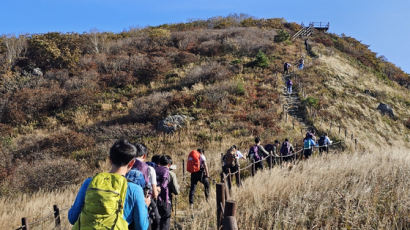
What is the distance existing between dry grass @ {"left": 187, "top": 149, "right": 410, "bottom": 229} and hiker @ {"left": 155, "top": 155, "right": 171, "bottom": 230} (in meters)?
0.58

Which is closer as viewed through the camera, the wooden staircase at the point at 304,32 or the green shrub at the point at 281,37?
the green shrub at the point at 281,37

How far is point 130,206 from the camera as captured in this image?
2.34 m

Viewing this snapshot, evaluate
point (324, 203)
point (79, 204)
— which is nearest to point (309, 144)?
point (324, 203)

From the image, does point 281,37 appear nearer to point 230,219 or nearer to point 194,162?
point 194,162

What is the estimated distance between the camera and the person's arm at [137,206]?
2328 mm

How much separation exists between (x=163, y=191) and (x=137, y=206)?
2.04 m

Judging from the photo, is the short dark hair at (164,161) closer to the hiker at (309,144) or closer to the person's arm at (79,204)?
the person's arm at (79,204)

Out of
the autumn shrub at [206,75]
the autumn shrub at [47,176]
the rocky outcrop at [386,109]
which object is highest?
the autumn shrub at [206,75]

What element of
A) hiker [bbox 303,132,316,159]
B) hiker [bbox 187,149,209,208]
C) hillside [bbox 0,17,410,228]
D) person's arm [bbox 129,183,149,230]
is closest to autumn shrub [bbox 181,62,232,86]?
hillside [bbox 0,17,410,228]

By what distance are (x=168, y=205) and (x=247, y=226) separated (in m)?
1.41

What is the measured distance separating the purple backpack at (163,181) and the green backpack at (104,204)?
2.06 meters

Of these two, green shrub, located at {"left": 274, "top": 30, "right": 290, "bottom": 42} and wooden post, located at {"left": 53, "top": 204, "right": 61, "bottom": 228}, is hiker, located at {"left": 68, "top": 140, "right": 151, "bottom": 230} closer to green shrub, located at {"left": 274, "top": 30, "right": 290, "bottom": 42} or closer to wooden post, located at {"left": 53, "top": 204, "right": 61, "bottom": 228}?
wooden post, located at {"left": 53, "top": 204, "right": 61, "bottom": 228}

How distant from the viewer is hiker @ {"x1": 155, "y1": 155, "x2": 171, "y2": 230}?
4.29 meters

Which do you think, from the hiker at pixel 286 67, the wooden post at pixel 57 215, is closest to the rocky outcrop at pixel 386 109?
the hiker at pixel 286 67
